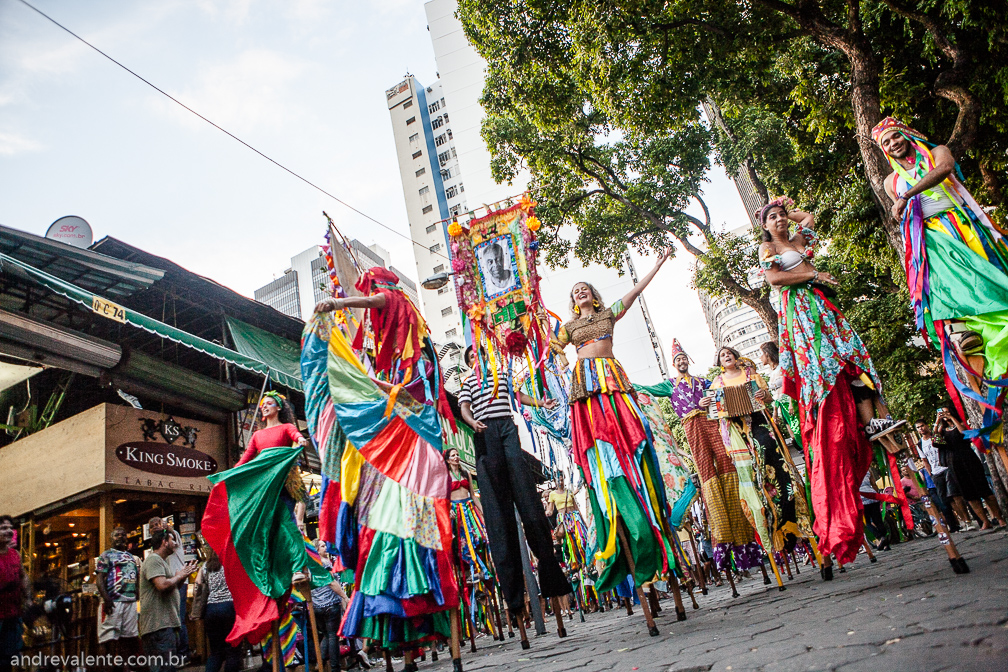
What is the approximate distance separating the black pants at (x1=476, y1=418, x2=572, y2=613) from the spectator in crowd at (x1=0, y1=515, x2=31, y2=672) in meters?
3.76

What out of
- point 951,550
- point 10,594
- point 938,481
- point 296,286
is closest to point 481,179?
point 296,286

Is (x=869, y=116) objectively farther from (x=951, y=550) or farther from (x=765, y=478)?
(x=951, y=550)

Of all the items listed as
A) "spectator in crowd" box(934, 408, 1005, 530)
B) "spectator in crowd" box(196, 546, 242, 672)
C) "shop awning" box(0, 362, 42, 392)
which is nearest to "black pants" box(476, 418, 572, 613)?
"spectator in crowd" box(196, 546, 242, 672)

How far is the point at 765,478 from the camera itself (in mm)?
5555

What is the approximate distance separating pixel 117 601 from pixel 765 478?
6398 millimetres

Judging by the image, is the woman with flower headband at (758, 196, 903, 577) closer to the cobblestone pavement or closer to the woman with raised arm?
the cobblestone pavement

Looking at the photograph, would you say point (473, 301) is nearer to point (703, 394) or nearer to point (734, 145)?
point (703, 394)

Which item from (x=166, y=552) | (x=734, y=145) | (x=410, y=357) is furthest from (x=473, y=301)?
(x=734, y=145)

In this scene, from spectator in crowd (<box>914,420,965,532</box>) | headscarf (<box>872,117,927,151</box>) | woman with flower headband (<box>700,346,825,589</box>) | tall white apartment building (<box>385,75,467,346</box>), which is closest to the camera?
headscarf (<box>872,117,927,151</box>)

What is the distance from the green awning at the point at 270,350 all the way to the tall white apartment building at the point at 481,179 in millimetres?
38886

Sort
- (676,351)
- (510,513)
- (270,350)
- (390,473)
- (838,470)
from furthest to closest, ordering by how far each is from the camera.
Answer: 1. (270,350)
2. (676,351)
3. (510,513)
4. (390,473)
5. (838,470)

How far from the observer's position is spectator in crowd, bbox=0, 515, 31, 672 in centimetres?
461

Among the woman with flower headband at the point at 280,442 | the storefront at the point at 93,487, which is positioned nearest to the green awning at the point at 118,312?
the storefront at the point at 93,487

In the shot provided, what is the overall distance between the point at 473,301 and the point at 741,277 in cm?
968
